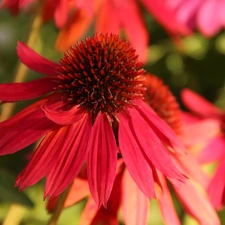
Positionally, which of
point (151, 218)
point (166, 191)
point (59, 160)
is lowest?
point (151, 218)

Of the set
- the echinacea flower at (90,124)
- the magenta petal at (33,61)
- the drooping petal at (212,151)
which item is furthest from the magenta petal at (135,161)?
the drooping petal at (212,151)

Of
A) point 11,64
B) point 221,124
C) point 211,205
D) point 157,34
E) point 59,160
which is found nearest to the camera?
point 59,160

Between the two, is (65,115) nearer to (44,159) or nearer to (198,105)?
(44,159)

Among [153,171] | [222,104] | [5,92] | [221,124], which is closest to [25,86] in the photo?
[5,92]

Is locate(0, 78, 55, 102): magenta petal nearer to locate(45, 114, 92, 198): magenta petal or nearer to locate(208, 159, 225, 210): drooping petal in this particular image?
locate(45, 114, 92, 198): magenta petal

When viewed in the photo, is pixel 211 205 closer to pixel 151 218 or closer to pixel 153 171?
pixel 153 171

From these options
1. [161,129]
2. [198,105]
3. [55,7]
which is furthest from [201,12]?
[161,129]
